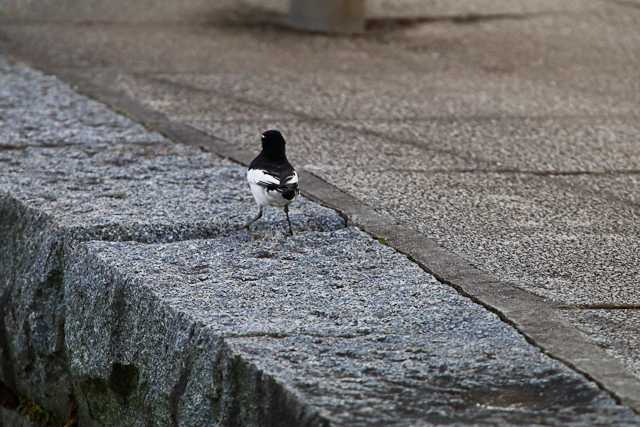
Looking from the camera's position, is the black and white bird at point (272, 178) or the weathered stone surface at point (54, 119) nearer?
the black and white bird at point (272, 178)

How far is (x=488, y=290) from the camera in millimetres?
3076

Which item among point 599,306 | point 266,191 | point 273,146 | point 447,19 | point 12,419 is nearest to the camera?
point 599,306

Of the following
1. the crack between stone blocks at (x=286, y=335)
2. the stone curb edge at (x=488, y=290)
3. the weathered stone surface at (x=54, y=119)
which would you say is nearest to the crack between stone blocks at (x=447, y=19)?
the weathered stone surface at (x=54, y=119)

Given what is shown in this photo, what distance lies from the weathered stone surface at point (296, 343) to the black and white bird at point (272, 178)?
117mm

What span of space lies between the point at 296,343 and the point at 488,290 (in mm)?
631

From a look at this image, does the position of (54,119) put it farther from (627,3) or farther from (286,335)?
(627,3)

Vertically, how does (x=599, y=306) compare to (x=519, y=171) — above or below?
above

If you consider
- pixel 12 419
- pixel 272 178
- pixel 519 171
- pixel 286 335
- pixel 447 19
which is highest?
pixel 272 178

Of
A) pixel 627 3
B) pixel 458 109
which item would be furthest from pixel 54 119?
pixel 627 3

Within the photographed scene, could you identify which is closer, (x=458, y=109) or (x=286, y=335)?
(x=286, y=335)

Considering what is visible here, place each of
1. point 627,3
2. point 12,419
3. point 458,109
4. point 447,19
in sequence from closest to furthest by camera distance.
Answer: point 12,419
point 458,109
point 447,19
point 627,3

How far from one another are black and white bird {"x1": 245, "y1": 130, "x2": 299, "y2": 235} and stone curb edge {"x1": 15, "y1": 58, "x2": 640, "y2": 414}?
0.93 ft

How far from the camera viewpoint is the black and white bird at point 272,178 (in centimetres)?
340

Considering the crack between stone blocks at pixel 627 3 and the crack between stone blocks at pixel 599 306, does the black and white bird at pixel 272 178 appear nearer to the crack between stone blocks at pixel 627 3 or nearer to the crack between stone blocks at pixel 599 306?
the crack between stone blocks at pixel 599 306
